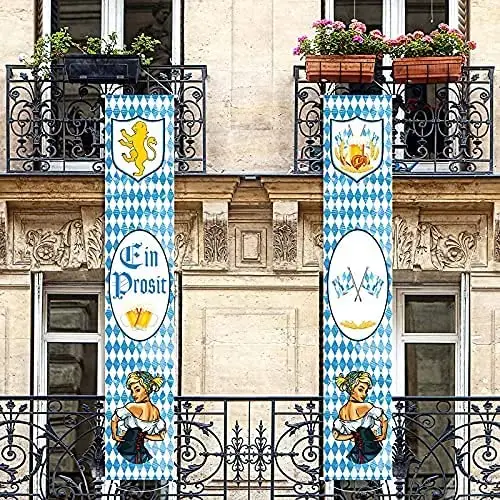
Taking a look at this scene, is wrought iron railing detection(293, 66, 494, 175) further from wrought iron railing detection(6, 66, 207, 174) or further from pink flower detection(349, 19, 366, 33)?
wrought iron railing detection(6, 66, 207, 174)

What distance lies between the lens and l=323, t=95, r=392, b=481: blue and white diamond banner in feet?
37.8

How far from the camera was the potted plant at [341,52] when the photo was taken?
1199cm

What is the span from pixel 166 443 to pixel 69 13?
3348 mm

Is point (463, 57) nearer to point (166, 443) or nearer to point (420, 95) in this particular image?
point (420, 95)

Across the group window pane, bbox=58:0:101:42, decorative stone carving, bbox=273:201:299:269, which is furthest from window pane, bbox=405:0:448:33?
window pane, bbox=58:0:101:42

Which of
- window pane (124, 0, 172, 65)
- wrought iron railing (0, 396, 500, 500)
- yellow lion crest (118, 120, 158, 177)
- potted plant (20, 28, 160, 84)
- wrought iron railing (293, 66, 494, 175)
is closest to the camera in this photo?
wrought iron railing (0, 396, 500, 500)

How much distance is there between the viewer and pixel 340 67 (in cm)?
1199

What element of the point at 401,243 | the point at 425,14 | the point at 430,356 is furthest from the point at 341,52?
the point at 430,356

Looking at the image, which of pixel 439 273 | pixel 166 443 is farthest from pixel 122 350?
pixel 439 273

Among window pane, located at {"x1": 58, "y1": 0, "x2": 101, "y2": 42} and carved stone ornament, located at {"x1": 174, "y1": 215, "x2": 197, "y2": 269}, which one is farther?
window pane, located at {"x1": 58, "y1": 0, "x2": 101, "y2": 42}

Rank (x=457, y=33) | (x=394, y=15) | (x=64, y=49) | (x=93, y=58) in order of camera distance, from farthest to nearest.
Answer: (x=394, y=15), (x=64, y=49), (x=457, y=33), (x=93, y=58)

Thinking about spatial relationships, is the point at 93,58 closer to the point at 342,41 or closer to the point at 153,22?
the point at 153,22

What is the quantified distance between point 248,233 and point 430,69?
67.5 inches

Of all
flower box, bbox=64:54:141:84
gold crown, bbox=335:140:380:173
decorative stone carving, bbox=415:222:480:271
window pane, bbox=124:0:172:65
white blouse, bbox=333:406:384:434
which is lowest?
white blouse, bbox=333:406:384:434
